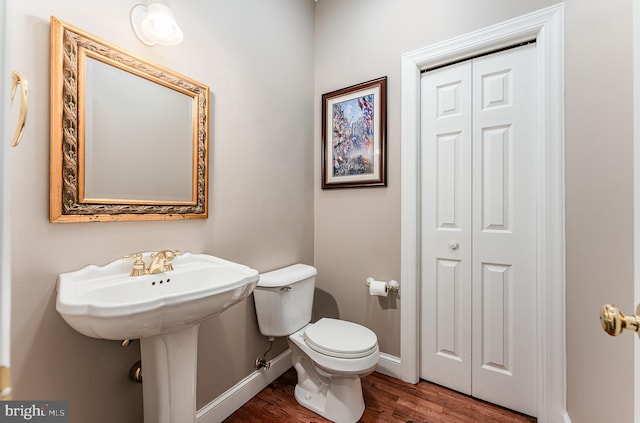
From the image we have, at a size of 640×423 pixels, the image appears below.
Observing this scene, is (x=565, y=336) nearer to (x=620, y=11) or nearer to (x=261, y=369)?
(x=620, y=11)

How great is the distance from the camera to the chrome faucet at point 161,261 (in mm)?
1135

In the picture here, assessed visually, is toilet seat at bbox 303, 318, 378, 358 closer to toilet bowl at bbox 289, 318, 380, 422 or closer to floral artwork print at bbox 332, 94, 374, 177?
toilet bowl at bbox 289, 318, 380, 422

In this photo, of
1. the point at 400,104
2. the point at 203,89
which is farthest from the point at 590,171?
Result: the point at 203,89

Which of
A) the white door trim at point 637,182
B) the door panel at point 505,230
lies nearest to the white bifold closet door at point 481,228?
the door panel at point 505,230

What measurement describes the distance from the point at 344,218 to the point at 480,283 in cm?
92

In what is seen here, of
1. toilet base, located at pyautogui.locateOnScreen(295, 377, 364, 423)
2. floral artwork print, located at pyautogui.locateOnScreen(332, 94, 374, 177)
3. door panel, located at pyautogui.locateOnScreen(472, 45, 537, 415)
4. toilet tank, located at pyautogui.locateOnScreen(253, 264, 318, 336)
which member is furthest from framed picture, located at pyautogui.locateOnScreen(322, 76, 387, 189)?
toilet base, located at pyautogui.locateOnScreen(295, 377, 364, 423)

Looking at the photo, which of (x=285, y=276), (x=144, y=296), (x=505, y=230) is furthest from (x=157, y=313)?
(x=505, y=230)

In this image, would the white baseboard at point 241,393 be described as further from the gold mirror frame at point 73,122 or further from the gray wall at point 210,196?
the gold mirror frame at point 73,122

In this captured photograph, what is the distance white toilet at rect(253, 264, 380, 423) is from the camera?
1402mm

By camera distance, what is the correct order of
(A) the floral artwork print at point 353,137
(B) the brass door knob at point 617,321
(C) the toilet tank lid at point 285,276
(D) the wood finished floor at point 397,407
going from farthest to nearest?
(A) the floral artwork print at point 353,137, (C) the toilet tank lid at point 285,276, (D) the wood finished floor at point 397,407, (B) the brass door knob at point 617,321

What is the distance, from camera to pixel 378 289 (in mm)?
1803

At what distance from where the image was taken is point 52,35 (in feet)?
3.09

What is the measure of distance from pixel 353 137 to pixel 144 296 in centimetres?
153

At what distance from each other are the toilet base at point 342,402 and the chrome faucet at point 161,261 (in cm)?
102
